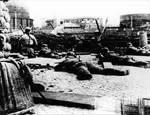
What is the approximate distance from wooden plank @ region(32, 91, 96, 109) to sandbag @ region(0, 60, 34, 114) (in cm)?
41

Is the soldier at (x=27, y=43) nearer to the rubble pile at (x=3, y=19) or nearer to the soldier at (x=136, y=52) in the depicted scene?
the rubble pile at (x=3, y=19)

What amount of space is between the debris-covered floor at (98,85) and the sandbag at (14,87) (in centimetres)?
47

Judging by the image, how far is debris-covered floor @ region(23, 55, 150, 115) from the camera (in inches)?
231

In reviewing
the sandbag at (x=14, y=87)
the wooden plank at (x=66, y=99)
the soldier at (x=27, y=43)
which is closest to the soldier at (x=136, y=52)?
the soldier at (x=27, y=43)

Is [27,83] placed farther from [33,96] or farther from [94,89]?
[94,89]

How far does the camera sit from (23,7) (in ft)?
141

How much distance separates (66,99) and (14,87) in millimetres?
1421

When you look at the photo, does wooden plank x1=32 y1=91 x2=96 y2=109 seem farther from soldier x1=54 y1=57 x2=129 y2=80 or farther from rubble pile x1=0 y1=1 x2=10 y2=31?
soldier x1=54 y1=57 x2=129 y2=80

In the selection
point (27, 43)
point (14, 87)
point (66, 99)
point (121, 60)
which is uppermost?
point (27, 43)

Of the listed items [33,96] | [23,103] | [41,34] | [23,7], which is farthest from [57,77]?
[23,7]

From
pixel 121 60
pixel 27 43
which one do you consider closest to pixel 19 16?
pixel 27 43

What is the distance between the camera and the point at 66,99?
5.75 metres

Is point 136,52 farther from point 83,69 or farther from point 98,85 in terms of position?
point 98,85

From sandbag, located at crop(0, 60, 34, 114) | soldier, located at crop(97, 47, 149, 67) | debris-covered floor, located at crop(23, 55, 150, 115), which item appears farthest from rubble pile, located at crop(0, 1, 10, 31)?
soldier, located at crop(97, 47, 149, 67)
